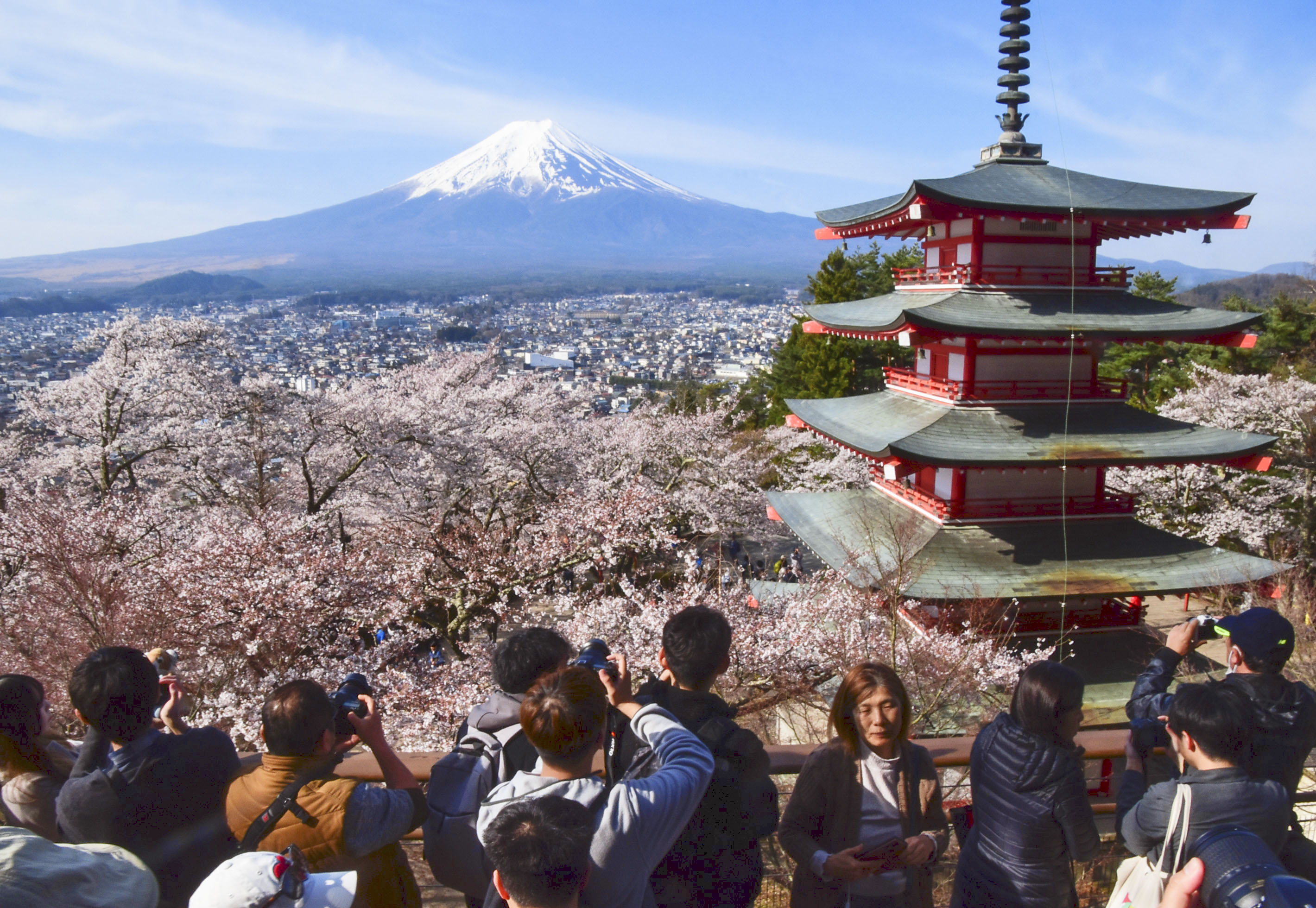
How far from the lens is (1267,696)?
2424 millimetres

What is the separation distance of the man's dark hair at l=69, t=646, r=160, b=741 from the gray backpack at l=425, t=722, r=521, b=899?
885 mm

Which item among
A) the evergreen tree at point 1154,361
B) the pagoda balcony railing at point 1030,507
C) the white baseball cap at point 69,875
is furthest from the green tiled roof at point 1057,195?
the evergreen tree at point 1154,361

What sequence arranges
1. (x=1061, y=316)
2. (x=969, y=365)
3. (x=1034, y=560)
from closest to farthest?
(x=1061, y=316)
(x=1034, y=560)
(x=969, y=365)

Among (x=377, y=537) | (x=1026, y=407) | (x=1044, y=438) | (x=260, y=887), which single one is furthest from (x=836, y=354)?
(x=260, y=887)

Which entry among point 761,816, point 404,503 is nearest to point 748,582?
point 404,503

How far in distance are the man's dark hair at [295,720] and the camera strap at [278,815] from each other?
0.09 meters

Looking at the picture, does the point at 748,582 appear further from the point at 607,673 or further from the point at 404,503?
the point at 607,673

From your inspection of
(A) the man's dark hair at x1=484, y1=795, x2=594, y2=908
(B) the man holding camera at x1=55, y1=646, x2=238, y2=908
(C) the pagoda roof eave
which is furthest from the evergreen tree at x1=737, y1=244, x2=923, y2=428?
(A) the man's dark hair at x1=484, y1=795, x2=594, y2=908

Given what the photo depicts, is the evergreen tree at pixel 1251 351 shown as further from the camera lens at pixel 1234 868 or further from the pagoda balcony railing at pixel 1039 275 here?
the camera lens at pixel 1234 868

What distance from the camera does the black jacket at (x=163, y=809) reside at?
2.17 meters

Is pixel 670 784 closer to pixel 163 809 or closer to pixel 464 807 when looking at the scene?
pixel 464 807

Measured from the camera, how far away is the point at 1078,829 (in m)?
2.21

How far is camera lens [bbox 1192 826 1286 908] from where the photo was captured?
166cm

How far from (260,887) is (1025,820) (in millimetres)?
2047
